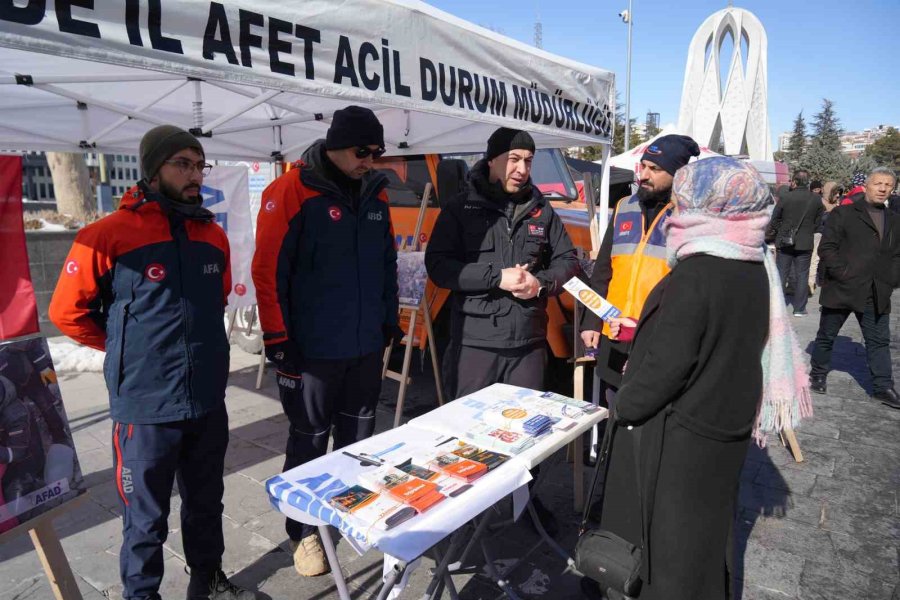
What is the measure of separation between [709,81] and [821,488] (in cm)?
4376

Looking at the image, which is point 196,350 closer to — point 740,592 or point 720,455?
point 720,455

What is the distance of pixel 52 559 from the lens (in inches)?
78.9

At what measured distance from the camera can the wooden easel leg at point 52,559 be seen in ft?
6.49

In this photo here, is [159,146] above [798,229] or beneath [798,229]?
above

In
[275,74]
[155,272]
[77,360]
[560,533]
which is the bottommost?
[560,533]

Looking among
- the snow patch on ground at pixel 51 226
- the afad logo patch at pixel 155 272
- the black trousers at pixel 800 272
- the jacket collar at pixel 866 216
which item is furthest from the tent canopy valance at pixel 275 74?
the black trousers at pixel 800 272

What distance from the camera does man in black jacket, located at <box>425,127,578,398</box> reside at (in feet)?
9.32

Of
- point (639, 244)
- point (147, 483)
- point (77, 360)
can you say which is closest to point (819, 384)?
point (639, 244)

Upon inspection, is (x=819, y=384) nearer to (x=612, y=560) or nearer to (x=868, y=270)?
(x=868, y=270)

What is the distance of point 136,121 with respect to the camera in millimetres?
3949

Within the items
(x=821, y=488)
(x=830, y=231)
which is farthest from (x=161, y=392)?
(x=830, y=231)

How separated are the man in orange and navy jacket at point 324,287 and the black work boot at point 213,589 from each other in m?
0.32

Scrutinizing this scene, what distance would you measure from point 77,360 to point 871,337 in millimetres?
7924

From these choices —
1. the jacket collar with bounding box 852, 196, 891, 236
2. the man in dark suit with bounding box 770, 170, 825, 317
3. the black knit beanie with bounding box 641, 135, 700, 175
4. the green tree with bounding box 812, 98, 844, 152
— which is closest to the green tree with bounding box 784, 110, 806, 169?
the green tree with bounding box 812, 98, 844, 152
